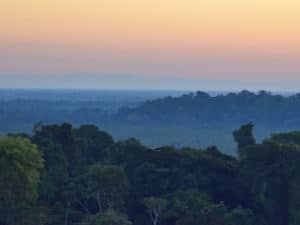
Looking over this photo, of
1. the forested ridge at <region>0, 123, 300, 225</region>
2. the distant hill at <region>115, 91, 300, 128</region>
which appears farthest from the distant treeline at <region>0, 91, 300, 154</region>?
the forested ridge at <region>0, 123, 300, 225</region>

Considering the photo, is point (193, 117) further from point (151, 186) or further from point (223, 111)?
point (151, 186)

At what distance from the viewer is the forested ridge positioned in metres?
20.9

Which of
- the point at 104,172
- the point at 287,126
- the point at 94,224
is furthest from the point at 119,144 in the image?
the point at 287,126

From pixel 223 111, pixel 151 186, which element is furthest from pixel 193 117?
pixel 151 186

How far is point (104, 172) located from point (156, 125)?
252 ft

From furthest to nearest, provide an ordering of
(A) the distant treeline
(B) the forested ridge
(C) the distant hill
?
1. (C) the distant hill
2. (A) the distant treeline
3. (B) the forested ridge

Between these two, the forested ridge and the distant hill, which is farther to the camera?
the distant hill

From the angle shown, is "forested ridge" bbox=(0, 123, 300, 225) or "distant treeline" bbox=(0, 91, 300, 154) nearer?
"forested ridge" bbox=(0, 123, 300, 225)

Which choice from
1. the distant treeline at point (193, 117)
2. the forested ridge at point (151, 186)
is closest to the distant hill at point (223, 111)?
the distant treeline at point (193, 117)

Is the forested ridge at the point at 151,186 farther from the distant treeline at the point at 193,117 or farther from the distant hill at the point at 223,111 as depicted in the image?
the distant hill at the point at 223,111

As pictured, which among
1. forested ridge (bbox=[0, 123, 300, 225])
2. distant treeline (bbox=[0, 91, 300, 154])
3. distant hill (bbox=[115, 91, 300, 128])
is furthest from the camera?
distant hill (bbox=[115, 91, 300, 128])

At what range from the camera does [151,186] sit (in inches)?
961

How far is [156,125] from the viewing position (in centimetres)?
9856

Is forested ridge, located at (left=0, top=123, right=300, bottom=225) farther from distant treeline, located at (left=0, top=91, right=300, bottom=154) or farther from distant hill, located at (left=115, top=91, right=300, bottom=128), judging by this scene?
distant hill, located at (left=115, top=91, right=300, bottom=128)
